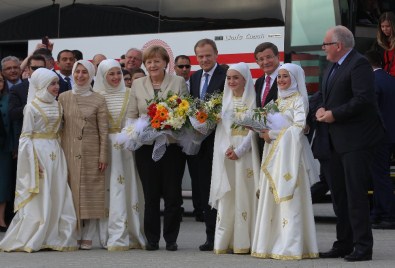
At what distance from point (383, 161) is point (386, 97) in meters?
0.88

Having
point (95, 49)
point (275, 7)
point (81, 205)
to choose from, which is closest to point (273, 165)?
point (81, 205)

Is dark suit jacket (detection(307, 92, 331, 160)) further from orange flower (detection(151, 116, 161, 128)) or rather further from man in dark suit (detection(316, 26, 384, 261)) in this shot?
orange flower (detection(151, 116, 161, 128))

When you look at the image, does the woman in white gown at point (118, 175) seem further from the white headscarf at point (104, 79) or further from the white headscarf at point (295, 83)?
the white headscarf at point (295, 83)

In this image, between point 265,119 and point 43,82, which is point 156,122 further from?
point 43,82

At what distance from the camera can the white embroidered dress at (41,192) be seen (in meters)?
11.7

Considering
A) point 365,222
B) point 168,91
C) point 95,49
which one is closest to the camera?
point 365,222

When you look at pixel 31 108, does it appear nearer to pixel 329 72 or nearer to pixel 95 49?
pixel 329 72

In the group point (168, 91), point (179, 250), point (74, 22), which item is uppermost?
point (74, 22)

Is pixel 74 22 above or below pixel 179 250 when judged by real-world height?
above

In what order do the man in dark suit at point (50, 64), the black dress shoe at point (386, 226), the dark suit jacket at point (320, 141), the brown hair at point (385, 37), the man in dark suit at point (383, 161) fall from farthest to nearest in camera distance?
the brown hair at point (385, 37)
the man in dark suit at point (383, 161)
the black dress shoe at point (386, 226)
the man in dark suit at point (50, 64)
the dark suit jacket at point (320, 141)

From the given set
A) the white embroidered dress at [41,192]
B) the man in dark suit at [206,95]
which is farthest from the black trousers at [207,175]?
the white embroidered dress at [41,192]

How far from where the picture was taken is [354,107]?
10.3 metres

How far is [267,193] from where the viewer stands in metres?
11.0

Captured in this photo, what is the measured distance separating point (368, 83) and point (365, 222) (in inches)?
51.3
